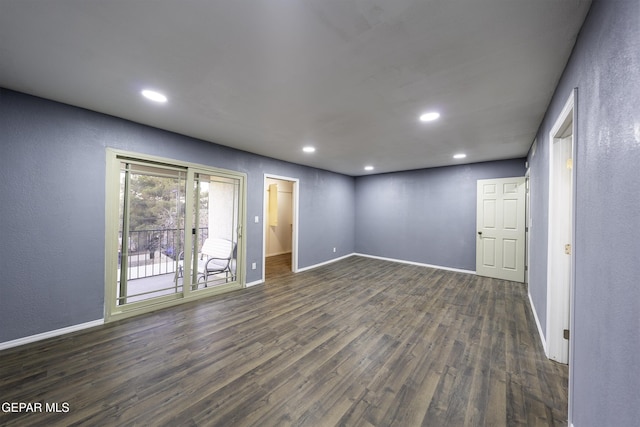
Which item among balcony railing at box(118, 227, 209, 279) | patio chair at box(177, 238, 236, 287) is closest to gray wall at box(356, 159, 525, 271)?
patio chair at box(177, 238, 236, 287)

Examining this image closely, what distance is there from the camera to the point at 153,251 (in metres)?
3.31

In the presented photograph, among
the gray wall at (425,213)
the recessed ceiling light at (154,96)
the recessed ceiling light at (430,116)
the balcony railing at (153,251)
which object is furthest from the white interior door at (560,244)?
the balcony railing at (153,251)

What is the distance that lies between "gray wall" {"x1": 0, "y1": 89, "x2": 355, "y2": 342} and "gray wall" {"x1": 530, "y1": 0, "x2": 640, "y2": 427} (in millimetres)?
4051

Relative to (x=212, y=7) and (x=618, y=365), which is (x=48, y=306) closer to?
(x=212, y=7)

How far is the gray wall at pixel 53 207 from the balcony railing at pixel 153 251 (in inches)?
14.4

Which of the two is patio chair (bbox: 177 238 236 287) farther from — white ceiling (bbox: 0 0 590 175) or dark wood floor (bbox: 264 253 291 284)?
white ceiling (bbox: 0 0 590 175)

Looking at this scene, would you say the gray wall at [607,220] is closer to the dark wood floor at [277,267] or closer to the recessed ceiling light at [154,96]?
the recessed ceiling light at [154,96]

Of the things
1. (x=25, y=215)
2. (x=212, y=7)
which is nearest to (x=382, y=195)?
(x=212, y=7)

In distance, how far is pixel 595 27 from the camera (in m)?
1.15

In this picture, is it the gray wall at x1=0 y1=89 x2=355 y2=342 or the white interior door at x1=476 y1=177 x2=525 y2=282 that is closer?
the gray wall at x1=0 y1=89 x2=355 y2=342

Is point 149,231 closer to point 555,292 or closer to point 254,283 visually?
point 254,283

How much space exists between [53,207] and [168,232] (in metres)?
1.15

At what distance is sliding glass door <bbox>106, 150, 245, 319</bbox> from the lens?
290cm

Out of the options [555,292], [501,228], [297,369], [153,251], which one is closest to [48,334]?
[153,251]
